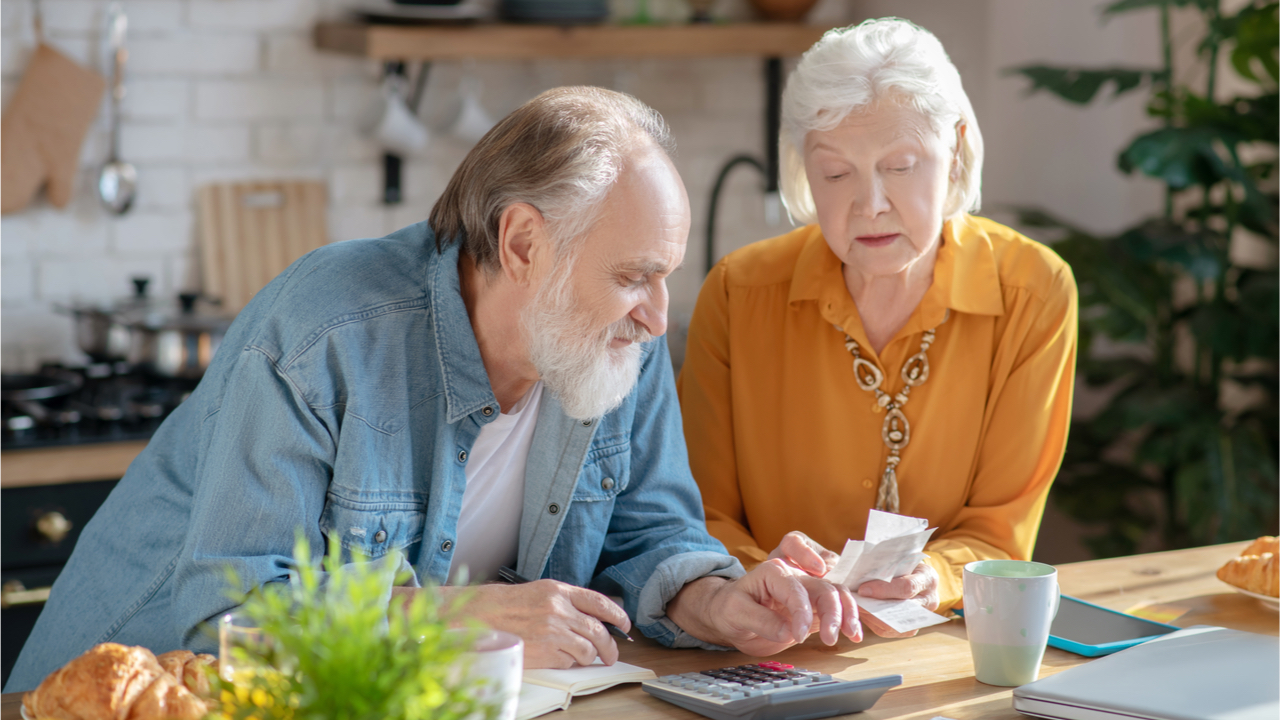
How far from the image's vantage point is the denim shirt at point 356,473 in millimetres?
1220

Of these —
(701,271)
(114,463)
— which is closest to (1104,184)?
(701,271)

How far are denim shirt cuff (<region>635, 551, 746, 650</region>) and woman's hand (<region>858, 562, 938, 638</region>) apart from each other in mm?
148

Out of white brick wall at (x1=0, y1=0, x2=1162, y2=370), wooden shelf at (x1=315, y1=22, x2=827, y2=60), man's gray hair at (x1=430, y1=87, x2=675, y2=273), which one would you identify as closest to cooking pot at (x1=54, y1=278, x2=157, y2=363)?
white brick wall at (x1=0, y1=0, x2=1162, y2=370)

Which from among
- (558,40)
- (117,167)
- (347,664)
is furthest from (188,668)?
(558,40)

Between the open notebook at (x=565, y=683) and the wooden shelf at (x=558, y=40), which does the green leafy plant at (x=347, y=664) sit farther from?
the wooden shelf at (x=558, y=40)

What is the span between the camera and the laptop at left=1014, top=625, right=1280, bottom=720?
1058 millimetres

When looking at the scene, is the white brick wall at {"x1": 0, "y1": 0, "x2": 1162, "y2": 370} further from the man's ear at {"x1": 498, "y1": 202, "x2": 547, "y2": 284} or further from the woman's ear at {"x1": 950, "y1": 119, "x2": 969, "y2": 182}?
the man's ear at {"x1": 498, "y1": 202, "x2": 547, "y2": 284}

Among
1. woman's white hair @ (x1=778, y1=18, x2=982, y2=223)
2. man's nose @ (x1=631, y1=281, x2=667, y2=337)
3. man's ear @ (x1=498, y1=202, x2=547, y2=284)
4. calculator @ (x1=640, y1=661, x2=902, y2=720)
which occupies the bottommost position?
calculator @ (x1=640, y1=661, x2=902, y2=720)

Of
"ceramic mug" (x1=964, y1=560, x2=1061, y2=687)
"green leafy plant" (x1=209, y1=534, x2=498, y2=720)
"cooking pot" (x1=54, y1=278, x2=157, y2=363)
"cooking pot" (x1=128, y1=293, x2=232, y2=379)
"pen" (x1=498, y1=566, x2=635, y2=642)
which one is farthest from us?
"cooking pot" (x1=54, y1=278, x2=157, y2=363)

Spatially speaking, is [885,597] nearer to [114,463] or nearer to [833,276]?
[833,276]

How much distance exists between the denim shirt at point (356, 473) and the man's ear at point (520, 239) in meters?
0.06

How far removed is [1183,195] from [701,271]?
1342 millimetres

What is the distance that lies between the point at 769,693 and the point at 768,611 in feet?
0.72

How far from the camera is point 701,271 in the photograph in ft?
12.1
